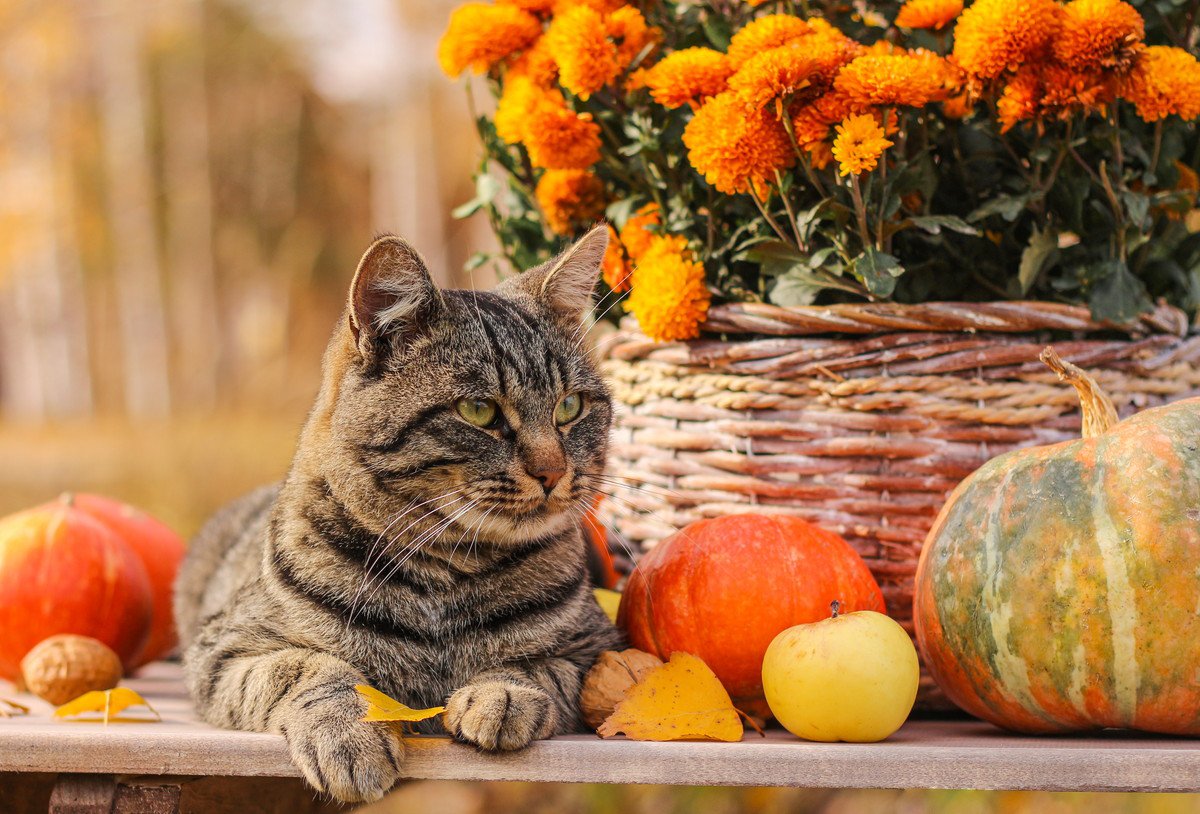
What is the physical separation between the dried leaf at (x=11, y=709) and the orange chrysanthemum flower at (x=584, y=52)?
1.35 m

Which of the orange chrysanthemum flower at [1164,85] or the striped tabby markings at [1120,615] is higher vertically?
the orange chrysanthemum flower at [1164,85]

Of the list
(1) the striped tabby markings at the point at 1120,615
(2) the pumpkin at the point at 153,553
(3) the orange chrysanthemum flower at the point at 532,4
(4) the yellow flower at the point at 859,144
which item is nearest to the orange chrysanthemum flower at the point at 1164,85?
(4) the yellow flower at the point at 859,144

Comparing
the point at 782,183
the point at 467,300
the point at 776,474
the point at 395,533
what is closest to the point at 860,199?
the point at 782,183

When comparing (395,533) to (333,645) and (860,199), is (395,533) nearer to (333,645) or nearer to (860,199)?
(333,645)

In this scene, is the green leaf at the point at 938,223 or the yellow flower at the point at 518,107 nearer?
the green leaf at the point at 938,223

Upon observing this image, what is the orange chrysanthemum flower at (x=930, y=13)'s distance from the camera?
1615 mm

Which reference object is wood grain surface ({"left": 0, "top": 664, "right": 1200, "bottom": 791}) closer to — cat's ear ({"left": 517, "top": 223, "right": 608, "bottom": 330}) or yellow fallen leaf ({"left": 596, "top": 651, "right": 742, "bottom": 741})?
yellow fallen leaf ({"left": 596, "top": 651, "right": 742, "bottom": 741})

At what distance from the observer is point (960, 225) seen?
1547mm

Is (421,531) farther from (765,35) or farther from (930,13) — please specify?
(930,13)

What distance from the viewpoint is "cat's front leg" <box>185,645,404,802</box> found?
1.20 metres

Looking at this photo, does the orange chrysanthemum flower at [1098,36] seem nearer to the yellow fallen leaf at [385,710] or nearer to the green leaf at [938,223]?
the green leaf at [938,223]

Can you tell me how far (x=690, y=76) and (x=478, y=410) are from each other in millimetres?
629

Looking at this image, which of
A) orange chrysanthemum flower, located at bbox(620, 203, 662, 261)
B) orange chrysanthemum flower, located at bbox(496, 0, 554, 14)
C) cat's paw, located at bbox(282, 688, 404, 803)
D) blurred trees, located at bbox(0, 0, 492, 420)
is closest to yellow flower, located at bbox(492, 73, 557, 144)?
orange chrysanthemum flower, located at bbox(496, 0, 554, 14)

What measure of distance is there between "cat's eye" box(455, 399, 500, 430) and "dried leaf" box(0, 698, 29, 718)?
2.87ft
